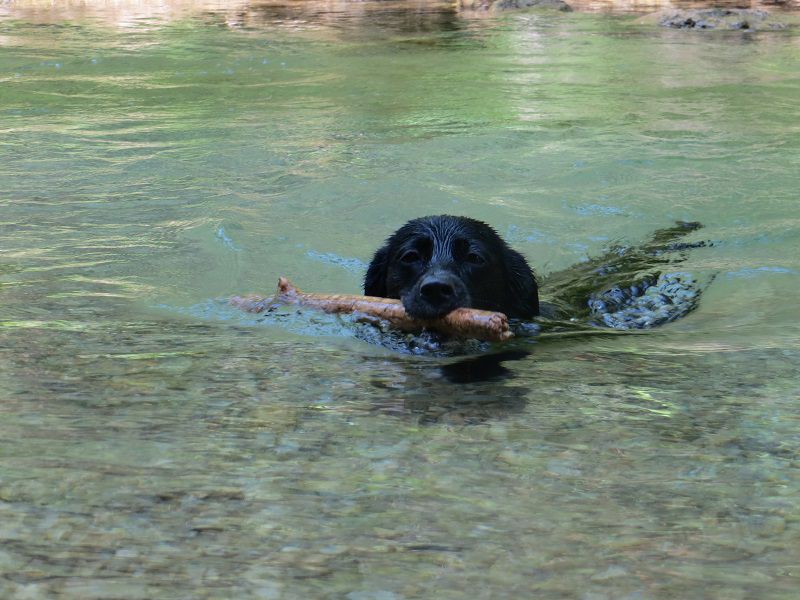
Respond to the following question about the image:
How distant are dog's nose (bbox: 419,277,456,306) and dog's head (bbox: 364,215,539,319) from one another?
30 centimetres

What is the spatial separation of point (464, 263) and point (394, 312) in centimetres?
76

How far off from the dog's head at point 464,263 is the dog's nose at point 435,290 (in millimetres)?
297

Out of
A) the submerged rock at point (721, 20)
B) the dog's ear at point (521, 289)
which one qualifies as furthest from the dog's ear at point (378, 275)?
the submerged rock at point (721, 20)

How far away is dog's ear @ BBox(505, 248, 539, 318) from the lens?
548 cm

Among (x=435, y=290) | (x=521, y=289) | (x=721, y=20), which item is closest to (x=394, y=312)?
(x=435, y=290)

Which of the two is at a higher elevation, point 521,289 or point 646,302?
point 521,289

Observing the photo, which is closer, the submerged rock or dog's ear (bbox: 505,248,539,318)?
dog's ear (bbox: 505,248,539,318)

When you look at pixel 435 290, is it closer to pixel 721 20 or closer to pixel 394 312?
pixel 394 312

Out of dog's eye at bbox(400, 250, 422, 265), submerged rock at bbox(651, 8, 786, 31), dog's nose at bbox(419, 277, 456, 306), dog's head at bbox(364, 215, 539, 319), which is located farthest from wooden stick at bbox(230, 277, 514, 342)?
submerged rock at bbox(651, 8, 786, 31)

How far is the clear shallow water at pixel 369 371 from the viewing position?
7.06 ft

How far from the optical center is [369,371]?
3.95m

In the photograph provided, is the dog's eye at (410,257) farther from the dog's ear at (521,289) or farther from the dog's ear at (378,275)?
the dog's ear at (521,289)

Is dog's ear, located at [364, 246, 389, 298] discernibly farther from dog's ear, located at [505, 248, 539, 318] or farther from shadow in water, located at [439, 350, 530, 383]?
shadow in water, located at [439, 350, 530, 383]

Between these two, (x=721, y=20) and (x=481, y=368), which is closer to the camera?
(x=481, y=368)
